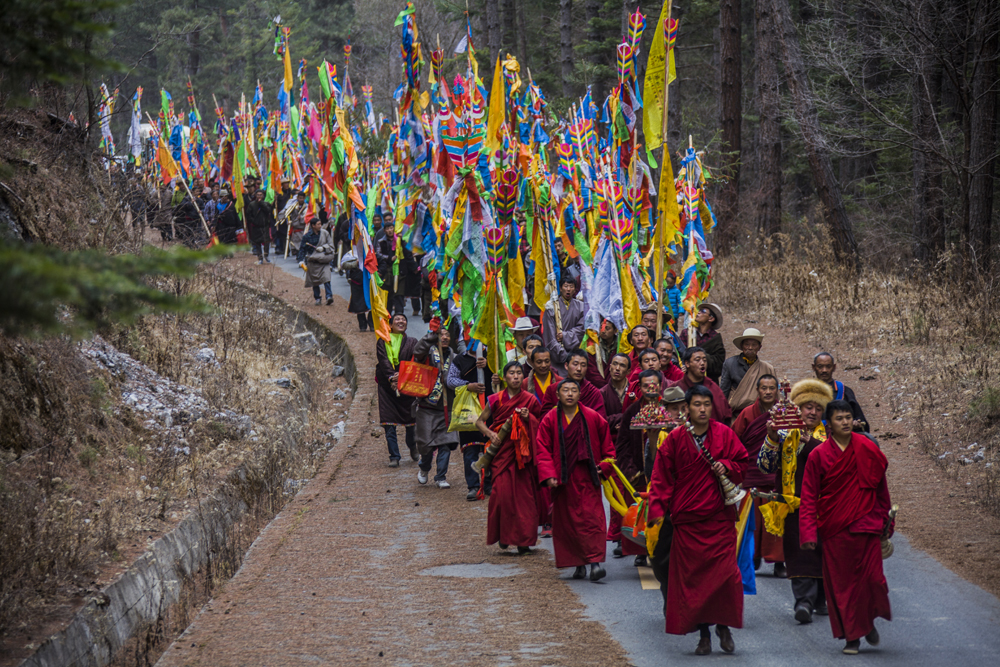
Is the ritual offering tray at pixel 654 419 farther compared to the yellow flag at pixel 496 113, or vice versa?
the yellow flag at pixel 496 113

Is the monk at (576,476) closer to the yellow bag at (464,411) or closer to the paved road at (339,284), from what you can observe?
the yellow bag at (464,411)

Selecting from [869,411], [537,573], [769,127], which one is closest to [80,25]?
[537,573]

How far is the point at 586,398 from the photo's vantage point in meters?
9.05

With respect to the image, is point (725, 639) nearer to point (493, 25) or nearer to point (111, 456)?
point (111, 456)

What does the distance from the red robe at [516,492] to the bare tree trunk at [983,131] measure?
9675 mm

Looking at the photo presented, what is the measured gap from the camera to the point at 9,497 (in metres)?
A: 7.94

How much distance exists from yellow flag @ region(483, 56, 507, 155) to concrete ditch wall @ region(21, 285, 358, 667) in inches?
186

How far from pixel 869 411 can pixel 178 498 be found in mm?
8427

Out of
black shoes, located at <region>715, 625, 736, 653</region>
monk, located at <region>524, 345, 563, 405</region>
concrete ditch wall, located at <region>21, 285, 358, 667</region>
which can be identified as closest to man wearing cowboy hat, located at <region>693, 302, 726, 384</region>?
monk, located at <region>524, 345, 563, 405</region>

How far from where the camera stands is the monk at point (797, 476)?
23.8 ft

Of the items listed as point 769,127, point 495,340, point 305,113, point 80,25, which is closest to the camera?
point 80,25

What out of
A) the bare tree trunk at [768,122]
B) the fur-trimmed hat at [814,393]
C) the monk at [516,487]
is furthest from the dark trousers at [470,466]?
the bare tree trunk at [768,122]

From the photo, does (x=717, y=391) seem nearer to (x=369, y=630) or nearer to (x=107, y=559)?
(x=369, y=630)

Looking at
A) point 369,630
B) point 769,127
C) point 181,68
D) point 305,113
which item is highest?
point 181,68
